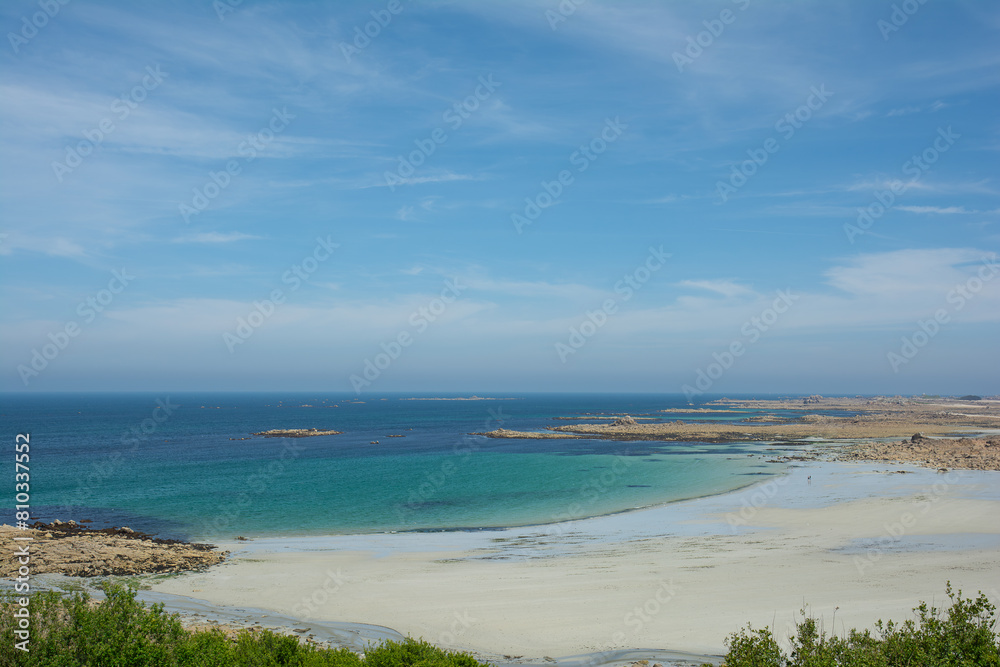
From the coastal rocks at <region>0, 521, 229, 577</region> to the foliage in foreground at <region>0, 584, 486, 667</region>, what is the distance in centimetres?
1518

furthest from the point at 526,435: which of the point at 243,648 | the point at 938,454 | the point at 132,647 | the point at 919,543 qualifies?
the point at 132,647

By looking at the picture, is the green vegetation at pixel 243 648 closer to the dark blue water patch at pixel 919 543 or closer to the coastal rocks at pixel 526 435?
the dark blue water patch at pixel 919 543

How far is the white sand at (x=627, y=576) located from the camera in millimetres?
19312

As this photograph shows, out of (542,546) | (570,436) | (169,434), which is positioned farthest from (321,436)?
(542,546)

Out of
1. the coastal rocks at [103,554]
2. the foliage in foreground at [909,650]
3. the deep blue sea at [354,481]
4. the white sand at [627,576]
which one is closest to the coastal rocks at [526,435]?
the deep blue sea at [354,481]

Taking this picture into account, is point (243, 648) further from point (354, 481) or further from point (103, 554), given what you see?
point (354, 481)

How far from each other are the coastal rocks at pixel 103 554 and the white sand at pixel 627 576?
6.45 ft

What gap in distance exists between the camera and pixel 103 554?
27.8 metres

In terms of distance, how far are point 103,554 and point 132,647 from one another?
1989 centimetres

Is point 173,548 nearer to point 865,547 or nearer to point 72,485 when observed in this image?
point 72,485

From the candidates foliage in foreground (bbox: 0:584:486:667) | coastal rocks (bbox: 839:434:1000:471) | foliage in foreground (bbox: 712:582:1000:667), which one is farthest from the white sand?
coastal rocks (bbox: 839:434:1000:471)

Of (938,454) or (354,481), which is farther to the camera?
(938,454)

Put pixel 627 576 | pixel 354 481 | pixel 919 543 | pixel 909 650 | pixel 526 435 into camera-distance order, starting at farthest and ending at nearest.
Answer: pixel 526 435
pixel 354 481
pixel 919 543
pixel 627 576
pixel 909 650

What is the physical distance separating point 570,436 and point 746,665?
9101cm
